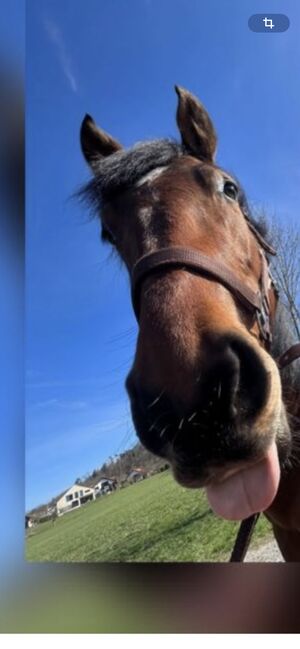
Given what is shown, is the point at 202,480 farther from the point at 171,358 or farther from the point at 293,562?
the point at 293,562

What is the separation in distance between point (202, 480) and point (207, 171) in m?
0.67

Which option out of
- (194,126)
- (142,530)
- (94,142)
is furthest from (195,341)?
(142,530)

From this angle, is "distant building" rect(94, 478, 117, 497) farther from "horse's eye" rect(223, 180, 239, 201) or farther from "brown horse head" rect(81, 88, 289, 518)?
"horse's eye" rect(223, 180, 239, 201)

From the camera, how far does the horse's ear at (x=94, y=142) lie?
4.42ft

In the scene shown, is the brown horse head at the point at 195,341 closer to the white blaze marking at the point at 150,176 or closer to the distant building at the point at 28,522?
the white blaze marking at the point at 150,176

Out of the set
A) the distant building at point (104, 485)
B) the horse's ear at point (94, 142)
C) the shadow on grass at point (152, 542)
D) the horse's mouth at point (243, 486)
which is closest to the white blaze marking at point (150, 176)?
the horse's ear at point (94, 142)

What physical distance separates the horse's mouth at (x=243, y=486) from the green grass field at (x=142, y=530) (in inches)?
20.3

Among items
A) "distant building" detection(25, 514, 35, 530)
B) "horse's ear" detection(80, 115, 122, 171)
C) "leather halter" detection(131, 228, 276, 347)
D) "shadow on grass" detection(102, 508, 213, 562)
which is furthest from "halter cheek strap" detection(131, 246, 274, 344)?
"shadow on grass" detection(102, 508, 213, 562)

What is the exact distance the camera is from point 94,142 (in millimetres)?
1369

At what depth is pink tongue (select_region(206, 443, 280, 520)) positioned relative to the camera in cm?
87

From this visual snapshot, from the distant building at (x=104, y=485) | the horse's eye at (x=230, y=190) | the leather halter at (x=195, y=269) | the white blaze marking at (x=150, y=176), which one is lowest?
the distant building at (x=104, y=485)

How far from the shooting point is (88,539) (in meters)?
1.73

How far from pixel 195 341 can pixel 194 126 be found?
670 mm

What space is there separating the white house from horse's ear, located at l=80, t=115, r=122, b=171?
101 centimetres
